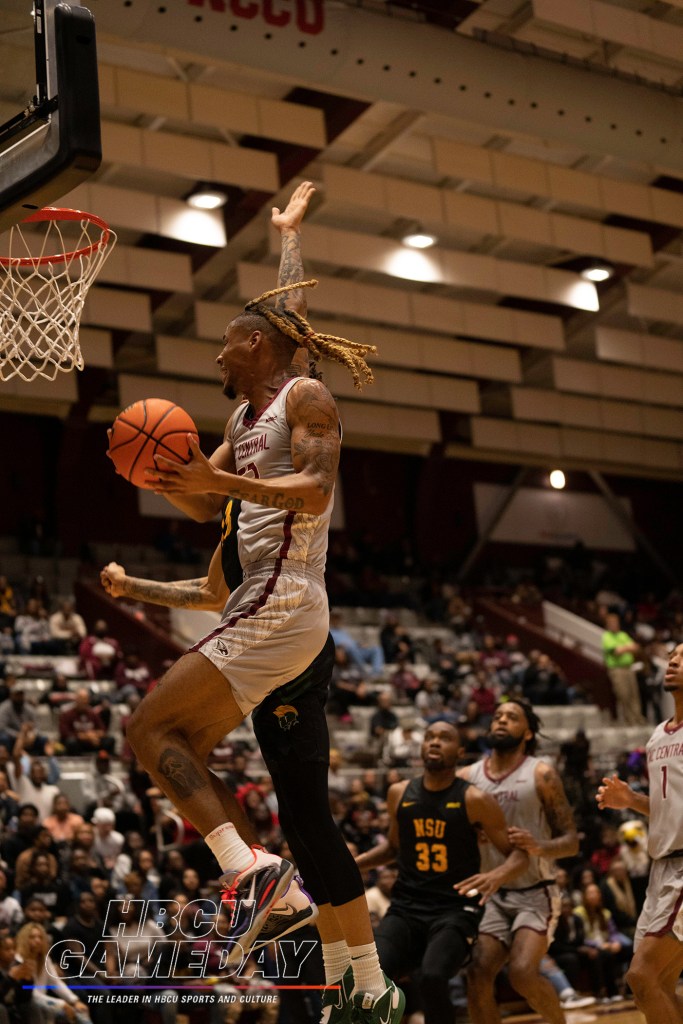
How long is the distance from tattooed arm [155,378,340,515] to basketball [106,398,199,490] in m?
0.05

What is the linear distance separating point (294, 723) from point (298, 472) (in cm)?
93

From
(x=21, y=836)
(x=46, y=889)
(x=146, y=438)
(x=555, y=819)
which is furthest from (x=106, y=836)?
(x=146, y=438)

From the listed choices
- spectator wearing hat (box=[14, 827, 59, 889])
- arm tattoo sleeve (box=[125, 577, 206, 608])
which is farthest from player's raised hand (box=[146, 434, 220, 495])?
spectator wearing hat (box=[14, 827, 59, 889])

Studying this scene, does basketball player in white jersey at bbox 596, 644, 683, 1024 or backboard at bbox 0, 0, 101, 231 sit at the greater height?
backboard at bbox 0, 0, 101, 231

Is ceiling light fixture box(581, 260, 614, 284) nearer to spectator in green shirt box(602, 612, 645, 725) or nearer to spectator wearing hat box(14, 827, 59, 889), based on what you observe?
spectator in green shirt box(602, 612, 645, 725)

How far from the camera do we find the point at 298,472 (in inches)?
195

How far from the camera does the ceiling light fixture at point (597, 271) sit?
21125 millimetres

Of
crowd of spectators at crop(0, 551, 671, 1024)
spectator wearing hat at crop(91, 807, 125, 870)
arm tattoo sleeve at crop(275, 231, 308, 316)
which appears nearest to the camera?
arm tattoo sleeve at crop(275, 231, 308, 316)

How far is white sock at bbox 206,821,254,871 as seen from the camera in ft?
15.5

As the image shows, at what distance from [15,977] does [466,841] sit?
3452mm

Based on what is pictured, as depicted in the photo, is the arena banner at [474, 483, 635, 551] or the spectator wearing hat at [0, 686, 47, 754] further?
the arena banner at [474, 483, 635, 551]

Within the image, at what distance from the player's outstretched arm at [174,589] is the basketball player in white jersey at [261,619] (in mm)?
387

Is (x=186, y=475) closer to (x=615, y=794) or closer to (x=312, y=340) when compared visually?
(x=312, y=340)

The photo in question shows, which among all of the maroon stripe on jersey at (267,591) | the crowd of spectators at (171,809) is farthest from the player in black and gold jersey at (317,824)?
the crowd of spectators at (171,809)
